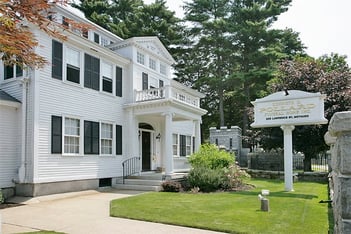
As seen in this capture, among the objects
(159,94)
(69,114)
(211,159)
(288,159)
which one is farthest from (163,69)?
(288,159)

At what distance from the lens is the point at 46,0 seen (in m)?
5.86

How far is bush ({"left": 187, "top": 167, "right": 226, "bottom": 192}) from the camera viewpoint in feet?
44.0

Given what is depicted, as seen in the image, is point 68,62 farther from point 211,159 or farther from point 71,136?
point 211,159

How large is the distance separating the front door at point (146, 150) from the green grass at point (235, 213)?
7407mm

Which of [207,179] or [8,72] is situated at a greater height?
[8,72]

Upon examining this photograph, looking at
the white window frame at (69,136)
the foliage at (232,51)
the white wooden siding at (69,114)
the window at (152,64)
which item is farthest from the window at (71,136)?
the foliage at (232,51)

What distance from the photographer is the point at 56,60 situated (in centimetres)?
1318

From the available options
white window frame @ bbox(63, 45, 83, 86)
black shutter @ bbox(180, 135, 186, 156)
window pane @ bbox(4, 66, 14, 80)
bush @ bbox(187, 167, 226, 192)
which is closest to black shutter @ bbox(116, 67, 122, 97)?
white window frame @ bbox(63, 45, 83, 86)

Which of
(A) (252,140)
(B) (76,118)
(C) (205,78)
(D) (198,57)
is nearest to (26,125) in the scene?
(B) (76,118)

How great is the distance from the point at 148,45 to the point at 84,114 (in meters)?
6.73

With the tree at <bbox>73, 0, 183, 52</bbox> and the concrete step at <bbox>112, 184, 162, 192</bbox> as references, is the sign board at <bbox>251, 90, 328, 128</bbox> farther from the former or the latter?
the tree at <bbox>73, 0, 183, 52</bbox>

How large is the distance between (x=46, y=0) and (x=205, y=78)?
25.8m

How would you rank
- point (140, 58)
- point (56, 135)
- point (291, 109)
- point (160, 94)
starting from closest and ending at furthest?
point (291, 109), point (56, 135), point (160, 94), point (140, 58)

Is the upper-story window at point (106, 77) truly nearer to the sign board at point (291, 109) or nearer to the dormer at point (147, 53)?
the dormer at point (147, 53)
